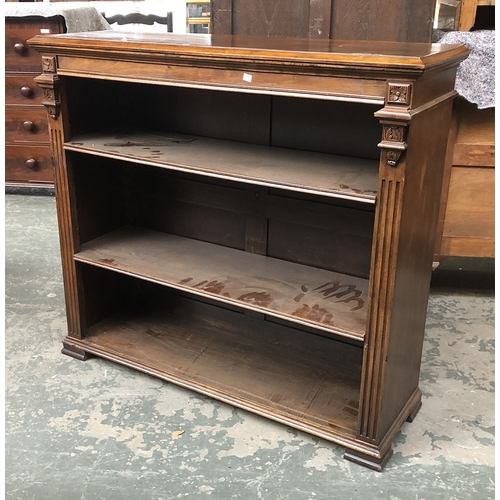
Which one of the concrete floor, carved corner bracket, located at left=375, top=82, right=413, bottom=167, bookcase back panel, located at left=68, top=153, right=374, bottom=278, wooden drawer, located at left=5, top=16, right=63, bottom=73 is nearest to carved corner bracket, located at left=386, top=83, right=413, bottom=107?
carved corner bracket, located at left=375, top=82, right=413, bottom=167

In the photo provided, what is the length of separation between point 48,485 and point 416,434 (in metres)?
1.17

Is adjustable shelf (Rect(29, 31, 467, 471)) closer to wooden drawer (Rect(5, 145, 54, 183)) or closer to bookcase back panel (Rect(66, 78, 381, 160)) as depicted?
bookcase back panel (Rect(66, 78, 381, 160))

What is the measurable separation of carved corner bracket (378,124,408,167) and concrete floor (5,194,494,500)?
0.96 m

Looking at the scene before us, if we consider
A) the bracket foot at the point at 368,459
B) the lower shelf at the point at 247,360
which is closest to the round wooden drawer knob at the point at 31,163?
the lower shelf at the point at 247,360

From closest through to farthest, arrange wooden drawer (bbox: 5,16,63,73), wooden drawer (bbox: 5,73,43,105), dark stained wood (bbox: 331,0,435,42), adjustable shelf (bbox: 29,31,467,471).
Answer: adjustable shelf (bbox: 29,31,467,471)
dark stained wood (bbox: 331,0,435,42)
wooden drawer (bbox: 5,16,63,73)
wooden drawer (bbox: 5,73,43,105)

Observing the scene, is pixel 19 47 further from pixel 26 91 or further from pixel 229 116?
pixel 229 116

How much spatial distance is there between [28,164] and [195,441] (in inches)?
111

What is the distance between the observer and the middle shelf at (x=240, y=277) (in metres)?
1.89

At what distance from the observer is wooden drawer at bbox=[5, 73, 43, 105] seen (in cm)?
391

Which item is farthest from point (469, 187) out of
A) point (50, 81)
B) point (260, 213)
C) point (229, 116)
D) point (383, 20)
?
point (50, 81)

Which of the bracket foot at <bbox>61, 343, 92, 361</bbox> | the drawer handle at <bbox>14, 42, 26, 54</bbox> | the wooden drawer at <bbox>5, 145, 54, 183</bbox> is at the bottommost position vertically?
the bracket foot at <bbox>61, 343, 92, 361</bbox>

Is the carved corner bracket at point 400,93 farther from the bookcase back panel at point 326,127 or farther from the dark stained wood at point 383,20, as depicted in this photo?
the dark stained wood at point 383,20

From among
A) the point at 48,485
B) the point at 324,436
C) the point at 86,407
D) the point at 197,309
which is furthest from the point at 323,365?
the point at 48,485

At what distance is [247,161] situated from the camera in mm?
1967
